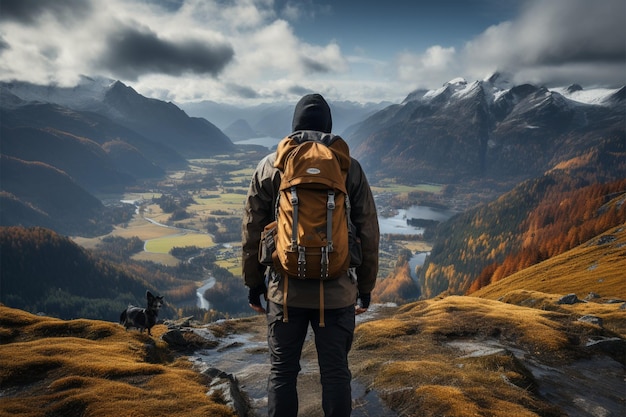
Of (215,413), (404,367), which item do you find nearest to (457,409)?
(404,367)

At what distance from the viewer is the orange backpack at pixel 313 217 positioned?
7129mm

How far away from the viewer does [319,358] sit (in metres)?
7.58

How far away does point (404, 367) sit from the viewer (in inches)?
630

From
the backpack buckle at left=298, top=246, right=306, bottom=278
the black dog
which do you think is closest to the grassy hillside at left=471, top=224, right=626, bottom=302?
the black dog

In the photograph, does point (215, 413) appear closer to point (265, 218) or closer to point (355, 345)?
point (265, 218)

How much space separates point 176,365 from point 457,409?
14.0 m

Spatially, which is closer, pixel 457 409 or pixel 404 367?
pixel 457 409

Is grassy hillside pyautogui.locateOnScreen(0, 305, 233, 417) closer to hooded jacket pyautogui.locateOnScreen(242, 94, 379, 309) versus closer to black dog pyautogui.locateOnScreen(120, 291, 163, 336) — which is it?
black dog pyautogui.locateOnScreen(120, 291, 163, 336)

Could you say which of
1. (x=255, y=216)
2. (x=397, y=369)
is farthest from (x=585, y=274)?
(x=255, y=216)

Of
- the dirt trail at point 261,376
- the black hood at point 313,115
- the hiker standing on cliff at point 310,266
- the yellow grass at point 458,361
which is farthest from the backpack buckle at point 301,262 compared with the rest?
the yellow grass at point 458,361

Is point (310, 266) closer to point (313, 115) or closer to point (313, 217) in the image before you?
point (313, 217)

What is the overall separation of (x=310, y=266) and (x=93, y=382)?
11186 millimetres

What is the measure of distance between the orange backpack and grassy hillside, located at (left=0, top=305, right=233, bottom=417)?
7128 mm

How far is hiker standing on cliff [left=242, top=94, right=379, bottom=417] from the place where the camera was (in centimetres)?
724
